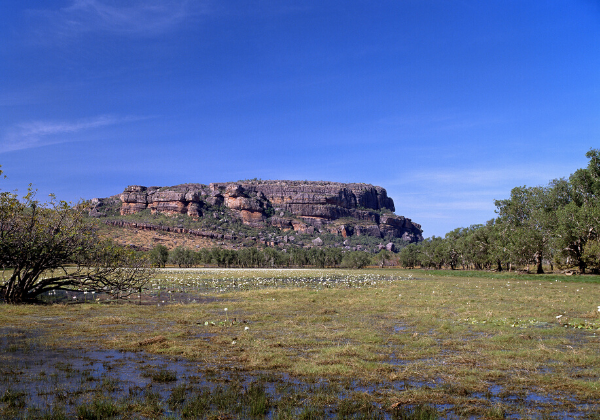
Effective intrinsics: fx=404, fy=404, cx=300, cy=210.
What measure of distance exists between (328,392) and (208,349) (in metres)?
4.88

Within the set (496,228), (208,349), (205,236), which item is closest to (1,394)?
(208,349)

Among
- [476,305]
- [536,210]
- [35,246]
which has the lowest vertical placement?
[476,305]

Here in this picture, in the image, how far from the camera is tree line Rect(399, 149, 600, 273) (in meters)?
53.5

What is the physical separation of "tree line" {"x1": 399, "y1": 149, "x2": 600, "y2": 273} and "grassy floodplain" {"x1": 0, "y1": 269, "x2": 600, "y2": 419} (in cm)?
4230

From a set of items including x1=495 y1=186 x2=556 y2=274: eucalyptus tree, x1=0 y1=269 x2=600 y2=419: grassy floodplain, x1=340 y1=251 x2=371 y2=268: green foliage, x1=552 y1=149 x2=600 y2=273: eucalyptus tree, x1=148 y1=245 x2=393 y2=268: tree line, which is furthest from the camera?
x1=340 y1=251 x2=371 y2=268: green foliage

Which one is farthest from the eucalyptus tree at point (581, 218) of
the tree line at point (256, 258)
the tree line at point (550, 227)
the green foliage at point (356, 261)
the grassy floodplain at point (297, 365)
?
the tree line at point (256, 258)

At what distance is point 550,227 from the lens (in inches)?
2425

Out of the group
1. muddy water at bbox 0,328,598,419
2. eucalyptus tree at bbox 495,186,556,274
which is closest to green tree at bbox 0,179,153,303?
muddy water at bbox 0,328,598,419

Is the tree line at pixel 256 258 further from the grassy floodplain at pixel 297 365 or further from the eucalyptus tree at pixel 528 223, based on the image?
the grassy floodplain at pixel 297 365

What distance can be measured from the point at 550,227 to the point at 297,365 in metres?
64.2

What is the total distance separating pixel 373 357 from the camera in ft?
35.2

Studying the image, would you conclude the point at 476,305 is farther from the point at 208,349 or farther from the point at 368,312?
the point at 208,349

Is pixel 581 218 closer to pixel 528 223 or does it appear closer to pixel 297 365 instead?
pixel 528 223

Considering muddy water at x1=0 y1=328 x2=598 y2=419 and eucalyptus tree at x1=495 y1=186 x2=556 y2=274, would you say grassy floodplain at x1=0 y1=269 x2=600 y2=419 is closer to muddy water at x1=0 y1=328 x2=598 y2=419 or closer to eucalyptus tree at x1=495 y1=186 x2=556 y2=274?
muddy water at x1=0 y1=328 x2=598 y2=419
